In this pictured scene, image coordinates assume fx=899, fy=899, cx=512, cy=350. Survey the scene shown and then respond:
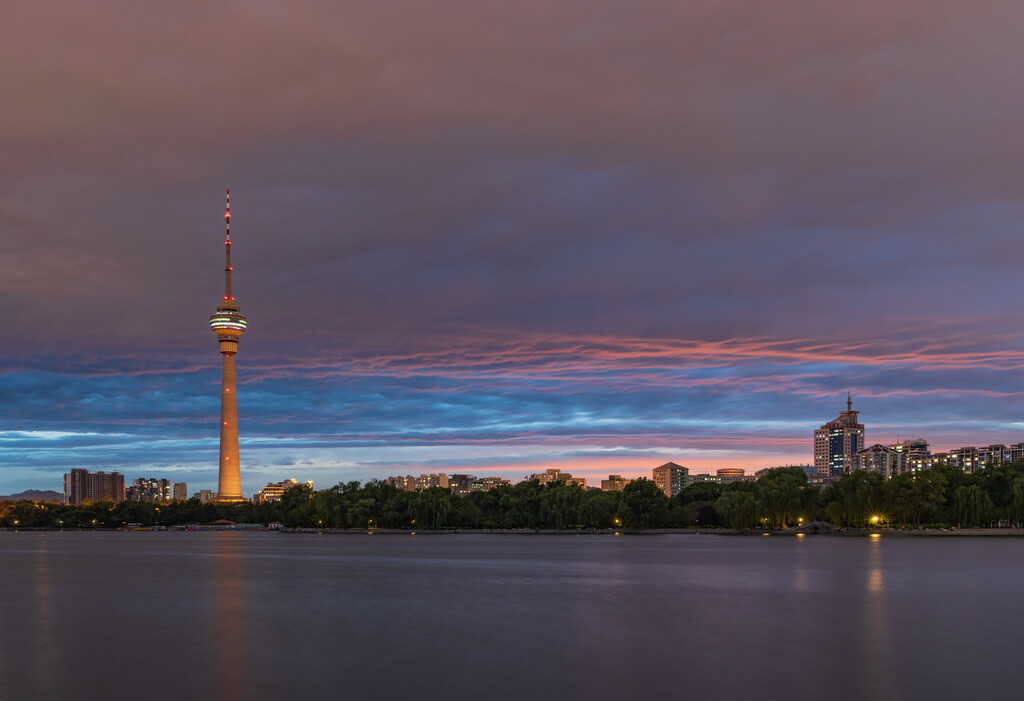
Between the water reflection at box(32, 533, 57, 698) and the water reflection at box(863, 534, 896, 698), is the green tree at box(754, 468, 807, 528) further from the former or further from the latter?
the water reflection at box(32, 533, 57, 698)

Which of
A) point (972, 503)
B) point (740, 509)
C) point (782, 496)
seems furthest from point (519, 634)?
point (972, 503)

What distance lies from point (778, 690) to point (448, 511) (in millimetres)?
169512

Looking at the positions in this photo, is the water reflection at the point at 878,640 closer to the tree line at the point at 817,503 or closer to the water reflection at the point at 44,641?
the water reflection at the point at 44,641


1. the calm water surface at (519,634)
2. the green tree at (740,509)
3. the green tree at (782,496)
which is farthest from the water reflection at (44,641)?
the green tree at (782,496)

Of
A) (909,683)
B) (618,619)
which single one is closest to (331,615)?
(618,619)

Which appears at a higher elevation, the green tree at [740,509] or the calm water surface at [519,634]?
the calm water surface at [519,634]

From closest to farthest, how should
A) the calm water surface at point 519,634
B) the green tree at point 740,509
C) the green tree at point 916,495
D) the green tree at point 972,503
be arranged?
the calm water surface at point 519,634
the green tree at point 972,503
the green tree at point 916,495
the green tree at point 740,509

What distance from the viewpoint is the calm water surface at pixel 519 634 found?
97.1 feet

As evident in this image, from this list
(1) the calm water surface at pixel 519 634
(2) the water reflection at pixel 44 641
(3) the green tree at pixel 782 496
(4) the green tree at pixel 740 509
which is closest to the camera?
(1) the calm water surface at pixel 519 634

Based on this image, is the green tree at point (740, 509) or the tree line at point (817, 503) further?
→ the green tree at point (740, 509)

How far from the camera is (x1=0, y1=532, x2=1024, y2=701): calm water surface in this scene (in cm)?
2961

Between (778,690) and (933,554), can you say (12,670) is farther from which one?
(933,554)

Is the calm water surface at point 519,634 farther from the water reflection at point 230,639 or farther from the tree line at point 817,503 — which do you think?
the tree line at point 817,503

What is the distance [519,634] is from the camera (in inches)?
1608
